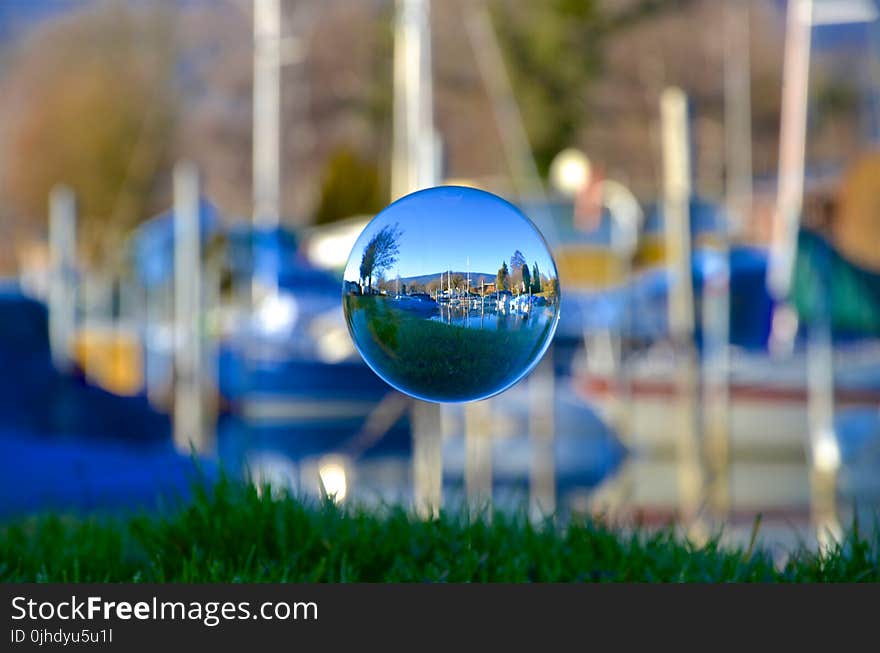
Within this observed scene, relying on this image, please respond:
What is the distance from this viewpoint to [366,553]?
15.7 feet

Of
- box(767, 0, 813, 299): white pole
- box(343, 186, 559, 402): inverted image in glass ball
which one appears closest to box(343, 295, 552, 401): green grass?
box(343, 186, 559, 402): inverted image in glass ball

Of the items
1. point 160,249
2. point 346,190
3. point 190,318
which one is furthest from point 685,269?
point 346,190

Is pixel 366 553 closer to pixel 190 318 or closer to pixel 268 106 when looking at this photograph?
pixel 190 318

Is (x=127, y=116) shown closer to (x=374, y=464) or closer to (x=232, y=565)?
(x=374, y=464)

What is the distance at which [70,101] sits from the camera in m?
47.8

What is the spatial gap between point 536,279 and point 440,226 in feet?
1.15

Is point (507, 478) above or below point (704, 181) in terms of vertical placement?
below

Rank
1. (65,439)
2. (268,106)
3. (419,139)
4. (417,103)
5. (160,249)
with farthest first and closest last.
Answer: (268,106)
(160,249)
(417,103)
(419,139)
(65,439)

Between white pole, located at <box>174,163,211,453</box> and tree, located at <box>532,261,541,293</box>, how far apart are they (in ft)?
48.4

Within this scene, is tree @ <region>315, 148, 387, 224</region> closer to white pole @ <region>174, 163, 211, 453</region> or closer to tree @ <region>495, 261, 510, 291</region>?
white pole @ <region>174, 163, 211, 453</region>

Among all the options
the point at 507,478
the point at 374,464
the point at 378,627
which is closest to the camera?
the point at 378,627

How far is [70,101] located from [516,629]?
4699 cm

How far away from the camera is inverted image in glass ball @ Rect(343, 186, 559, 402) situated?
400cm

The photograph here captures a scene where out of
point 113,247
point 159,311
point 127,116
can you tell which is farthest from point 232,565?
point 127,116
